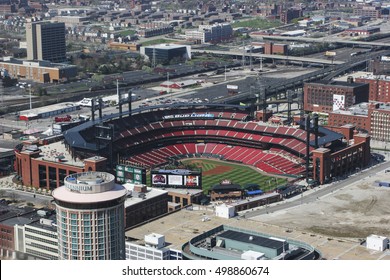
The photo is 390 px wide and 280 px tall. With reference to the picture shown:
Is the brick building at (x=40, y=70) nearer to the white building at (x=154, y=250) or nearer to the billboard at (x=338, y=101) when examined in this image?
the billboard at (x=338, y=101)

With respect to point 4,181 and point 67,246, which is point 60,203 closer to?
point 67,246

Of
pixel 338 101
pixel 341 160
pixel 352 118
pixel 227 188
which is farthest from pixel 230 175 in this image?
pixel 338 101

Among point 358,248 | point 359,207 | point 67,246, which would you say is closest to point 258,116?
point 359,207

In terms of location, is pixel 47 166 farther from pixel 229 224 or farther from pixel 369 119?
pixel 369 119

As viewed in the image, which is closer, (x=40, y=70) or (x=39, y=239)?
(x=39, y=239)

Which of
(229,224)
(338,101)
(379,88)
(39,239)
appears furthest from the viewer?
(379,88)

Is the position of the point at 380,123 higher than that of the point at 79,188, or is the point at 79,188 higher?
the point at 79,188
